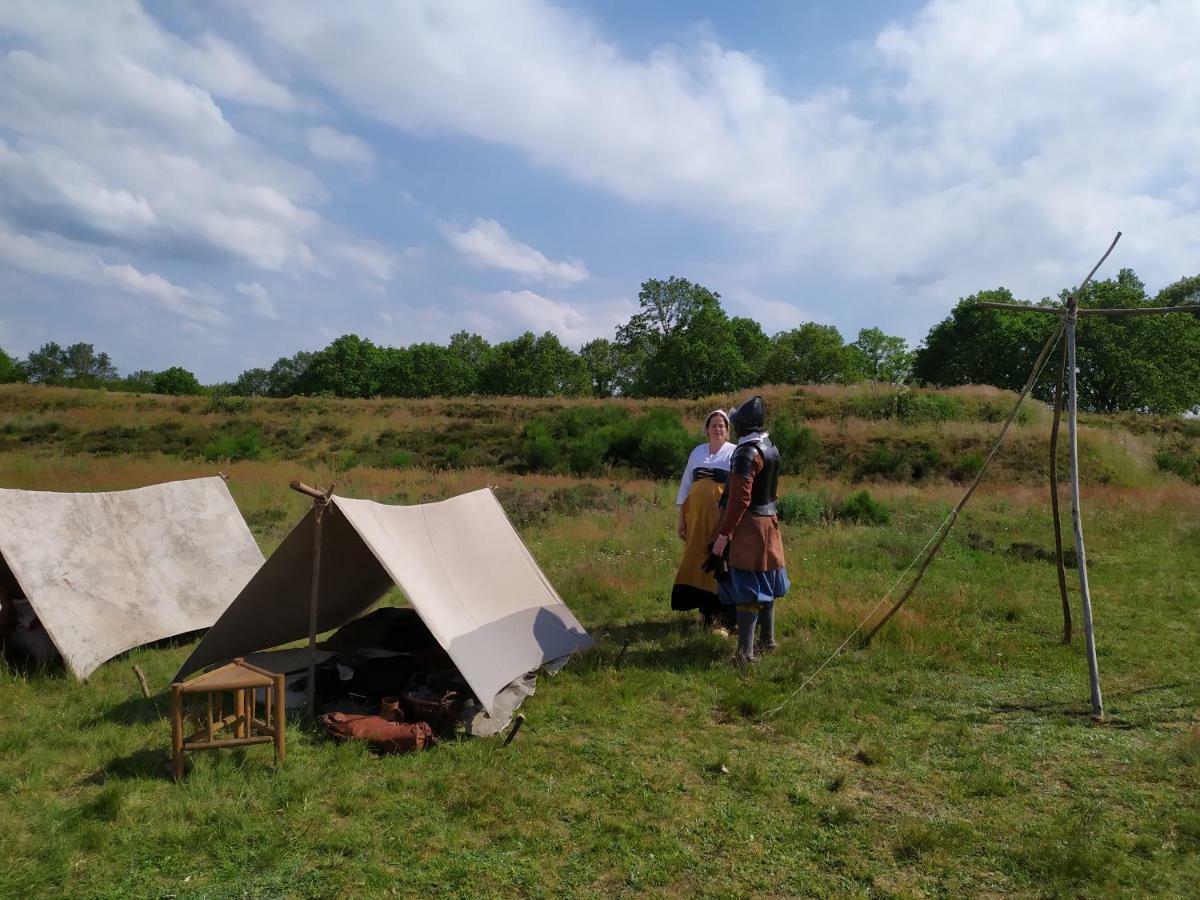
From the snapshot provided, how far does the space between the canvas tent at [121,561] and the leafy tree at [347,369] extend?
2323 inches

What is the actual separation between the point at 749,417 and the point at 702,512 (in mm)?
903

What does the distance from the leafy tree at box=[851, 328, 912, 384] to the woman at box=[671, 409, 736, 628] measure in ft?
185

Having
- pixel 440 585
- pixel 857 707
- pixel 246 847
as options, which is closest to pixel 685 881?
pixel 246 847

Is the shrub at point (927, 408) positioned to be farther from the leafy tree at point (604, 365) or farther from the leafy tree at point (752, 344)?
the leafy tree at point (604, 365)

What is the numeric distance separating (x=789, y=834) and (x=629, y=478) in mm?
16049

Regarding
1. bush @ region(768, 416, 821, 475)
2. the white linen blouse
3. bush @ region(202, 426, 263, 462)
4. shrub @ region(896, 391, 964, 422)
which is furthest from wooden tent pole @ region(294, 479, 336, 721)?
shrub @ region(896, 391, 964, 422)

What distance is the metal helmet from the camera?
5.53 meters

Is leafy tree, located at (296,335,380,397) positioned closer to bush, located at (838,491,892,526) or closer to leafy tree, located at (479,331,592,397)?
leafy tree, located at (479,331,592,397)

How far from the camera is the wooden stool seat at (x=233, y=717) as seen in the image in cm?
376

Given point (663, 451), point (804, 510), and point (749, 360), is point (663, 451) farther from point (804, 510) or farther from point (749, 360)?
point (749, 360)

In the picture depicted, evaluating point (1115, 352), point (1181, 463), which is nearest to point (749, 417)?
point (1181, 463)

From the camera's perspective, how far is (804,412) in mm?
26469

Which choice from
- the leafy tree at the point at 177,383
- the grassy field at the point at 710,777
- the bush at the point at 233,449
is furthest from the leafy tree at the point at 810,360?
the leafy tree at the point at 177,383

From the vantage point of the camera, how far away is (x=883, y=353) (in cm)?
6038
